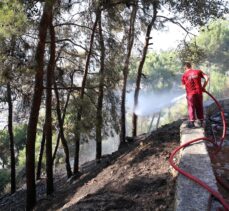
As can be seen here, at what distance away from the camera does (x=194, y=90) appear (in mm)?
8172

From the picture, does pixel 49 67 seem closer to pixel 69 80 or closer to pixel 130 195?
pixel 69 80

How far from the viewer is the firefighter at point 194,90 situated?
809 cm

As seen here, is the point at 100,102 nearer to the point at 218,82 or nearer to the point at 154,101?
the point at 218,82

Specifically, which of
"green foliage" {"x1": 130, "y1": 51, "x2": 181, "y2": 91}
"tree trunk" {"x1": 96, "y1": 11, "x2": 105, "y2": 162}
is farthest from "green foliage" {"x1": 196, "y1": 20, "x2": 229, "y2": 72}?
"tree trunk" {"x1": 96, "y1": 11, "x2": 105, "y2": 162}

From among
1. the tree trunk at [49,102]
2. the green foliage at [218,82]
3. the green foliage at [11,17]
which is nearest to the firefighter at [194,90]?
the green foliage at [11,17]

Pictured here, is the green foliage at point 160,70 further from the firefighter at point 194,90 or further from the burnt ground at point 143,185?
the firefighter at point 194,90

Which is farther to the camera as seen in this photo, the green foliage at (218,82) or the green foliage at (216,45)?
the green foliage at (218,82)

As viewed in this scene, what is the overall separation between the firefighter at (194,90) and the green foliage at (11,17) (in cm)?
419

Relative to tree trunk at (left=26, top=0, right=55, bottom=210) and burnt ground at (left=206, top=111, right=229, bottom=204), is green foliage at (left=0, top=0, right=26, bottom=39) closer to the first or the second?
tree trunk at (left=26, top=0, right=55, bottom=210)

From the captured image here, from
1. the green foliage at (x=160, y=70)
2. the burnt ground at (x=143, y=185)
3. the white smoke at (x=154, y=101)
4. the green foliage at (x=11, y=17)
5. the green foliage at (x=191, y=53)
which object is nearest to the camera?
the burnt ground at (x=143, y=185)

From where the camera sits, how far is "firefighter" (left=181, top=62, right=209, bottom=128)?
8094 mm

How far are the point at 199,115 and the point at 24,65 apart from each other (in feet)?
16.2

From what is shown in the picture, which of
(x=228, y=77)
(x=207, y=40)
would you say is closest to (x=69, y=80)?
(x=207, y=40)

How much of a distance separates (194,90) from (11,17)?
4.67 m
